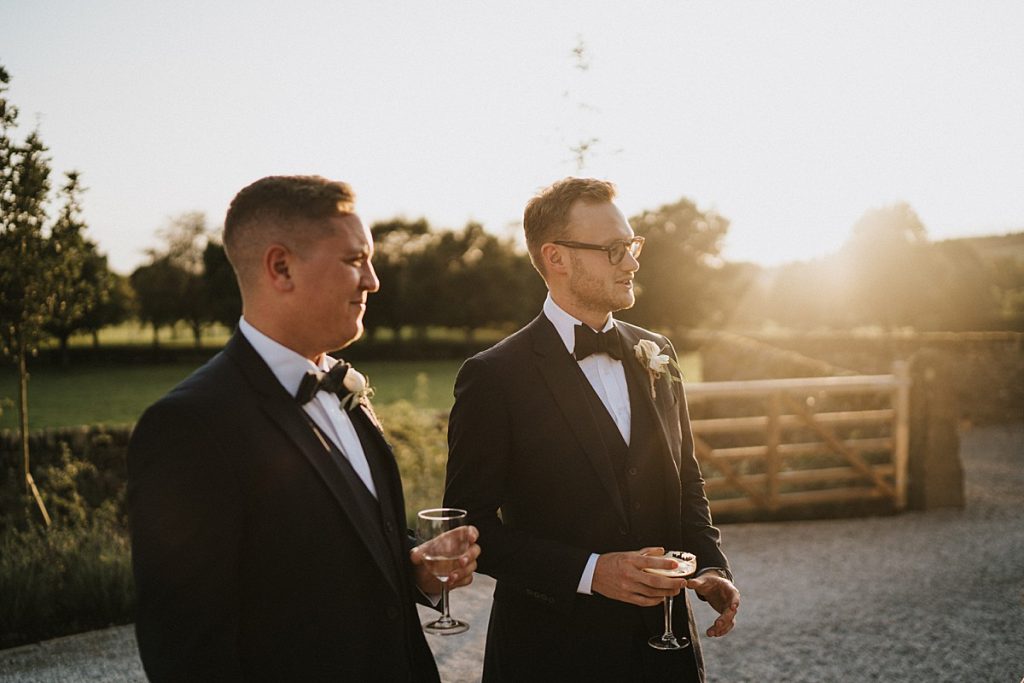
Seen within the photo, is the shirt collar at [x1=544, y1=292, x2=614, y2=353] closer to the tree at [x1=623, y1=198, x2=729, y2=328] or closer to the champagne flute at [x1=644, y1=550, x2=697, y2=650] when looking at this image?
the champagne flute at [x1=644, y1=550, x2=697, y2=650]

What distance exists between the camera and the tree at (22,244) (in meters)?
7.73

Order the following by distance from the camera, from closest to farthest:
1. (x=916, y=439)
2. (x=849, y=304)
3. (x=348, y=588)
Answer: (x=348, y=588) < (x=916, y=439) < (x=849, y=304)

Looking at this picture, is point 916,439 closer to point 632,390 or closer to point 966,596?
point 966,596

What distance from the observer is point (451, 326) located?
51.6m

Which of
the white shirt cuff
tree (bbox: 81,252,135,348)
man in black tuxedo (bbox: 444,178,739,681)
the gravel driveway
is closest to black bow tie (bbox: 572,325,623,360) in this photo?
man in black tuxedo (bbox: 444,178,739,681)

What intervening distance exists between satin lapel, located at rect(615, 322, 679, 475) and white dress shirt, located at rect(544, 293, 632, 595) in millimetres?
39

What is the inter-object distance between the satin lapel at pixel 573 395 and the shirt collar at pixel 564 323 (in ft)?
0.13

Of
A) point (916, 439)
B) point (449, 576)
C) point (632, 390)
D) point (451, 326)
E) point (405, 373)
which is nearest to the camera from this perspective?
point (449, 576)

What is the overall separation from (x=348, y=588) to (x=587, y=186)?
5.78 ft

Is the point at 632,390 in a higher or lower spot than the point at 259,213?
lower

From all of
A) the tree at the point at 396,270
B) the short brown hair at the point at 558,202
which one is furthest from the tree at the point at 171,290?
the short brown hair at the point at 558,202

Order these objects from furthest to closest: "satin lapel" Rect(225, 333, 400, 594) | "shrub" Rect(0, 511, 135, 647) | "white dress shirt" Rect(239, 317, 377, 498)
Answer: "shrub" Rect(0, 511, 135, 647) → "white dress shirt" Rect(239, 317, 377, 498) → "satin lapel" Rect(225, 333, 400, 594)

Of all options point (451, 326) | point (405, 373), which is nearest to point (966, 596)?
point (405, 373)

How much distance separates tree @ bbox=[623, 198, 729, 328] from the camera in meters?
66.3
